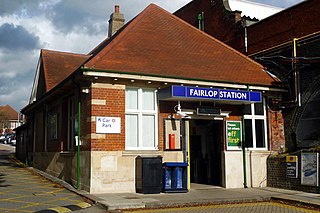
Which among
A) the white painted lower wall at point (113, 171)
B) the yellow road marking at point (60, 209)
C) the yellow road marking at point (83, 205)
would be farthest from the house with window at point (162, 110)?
the yellow road marking at point (60, 209)

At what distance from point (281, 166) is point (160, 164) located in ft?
16.7

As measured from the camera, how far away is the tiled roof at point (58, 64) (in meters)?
22.6

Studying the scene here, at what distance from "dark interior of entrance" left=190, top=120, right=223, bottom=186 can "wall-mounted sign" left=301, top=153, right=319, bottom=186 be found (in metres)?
3.49

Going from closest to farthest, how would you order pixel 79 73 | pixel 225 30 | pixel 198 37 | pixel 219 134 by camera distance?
pixel 79 73
pixel 219 134
pixel 198 37
pixel 225 30

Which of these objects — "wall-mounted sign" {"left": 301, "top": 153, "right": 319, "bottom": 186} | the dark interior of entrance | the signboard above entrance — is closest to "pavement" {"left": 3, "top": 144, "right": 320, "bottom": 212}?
"wall-mounted sign" {"left": 301, "top": 153, "right": 319, "bottom": 186}

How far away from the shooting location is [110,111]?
13258mm

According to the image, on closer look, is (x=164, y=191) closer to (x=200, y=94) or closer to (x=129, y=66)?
(x=200, y=94)

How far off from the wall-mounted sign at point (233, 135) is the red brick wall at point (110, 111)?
4.42 meters

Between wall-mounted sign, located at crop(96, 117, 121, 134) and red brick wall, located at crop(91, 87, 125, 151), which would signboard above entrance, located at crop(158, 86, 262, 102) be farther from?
wall-mounted sign, located at crop(96, 117, 121, 134)

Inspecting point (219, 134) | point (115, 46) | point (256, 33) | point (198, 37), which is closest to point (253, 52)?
point (256, 33)

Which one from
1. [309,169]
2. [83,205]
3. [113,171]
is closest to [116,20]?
[113,171]

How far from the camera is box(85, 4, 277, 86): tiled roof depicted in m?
13.9

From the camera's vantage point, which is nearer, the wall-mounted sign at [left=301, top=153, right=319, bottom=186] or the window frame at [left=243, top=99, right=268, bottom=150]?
the wall-mounted sign at [left=301, top=153, right=319, bottom=186]

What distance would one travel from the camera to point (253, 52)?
1922 centimetres
